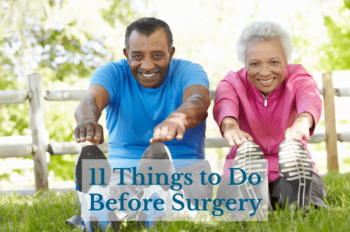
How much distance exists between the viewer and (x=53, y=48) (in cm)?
953

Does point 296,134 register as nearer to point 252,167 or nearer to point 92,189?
point 252,167

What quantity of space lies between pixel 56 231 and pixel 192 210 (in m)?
0.79

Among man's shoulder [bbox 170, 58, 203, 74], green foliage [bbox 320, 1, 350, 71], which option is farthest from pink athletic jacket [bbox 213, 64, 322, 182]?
green foliage [bbox 320, 1, 350, 71]

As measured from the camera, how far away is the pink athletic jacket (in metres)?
2.33

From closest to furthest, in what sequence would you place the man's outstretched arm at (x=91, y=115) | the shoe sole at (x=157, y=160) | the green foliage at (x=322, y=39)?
the shoe sole at (x=157, y=160) → the man's outstretched arm at (x=91, y=115) → the green foliage at (x=322, y=39)

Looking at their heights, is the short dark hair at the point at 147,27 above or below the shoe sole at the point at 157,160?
above

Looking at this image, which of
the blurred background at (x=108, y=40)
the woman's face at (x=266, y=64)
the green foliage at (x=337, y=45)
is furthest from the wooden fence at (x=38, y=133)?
the green foliage at (x=337, y=45)

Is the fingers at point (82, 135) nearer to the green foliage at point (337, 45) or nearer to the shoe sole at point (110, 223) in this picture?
the shoe sole at point (110, 223)

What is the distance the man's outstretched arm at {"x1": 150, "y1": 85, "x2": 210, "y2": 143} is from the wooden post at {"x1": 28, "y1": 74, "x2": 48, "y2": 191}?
87.0 inches

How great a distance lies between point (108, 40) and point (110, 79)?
621 centimetres

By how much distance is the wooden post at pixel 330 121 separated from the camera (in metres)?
4.49

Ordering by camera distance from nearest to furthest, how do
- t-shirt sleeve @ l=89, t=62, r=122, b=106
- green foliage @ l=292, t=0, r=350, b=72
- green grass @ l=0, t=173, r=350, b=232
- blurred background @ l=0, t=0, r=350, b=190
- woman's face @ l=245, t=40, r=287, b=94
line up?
green grass @ l=0, t=173, r=350, b=232, woman's face @ l=245, t=40, r=287, b=94, t-shirt sleeve @ l=89, t=62, r=122, b=106, blurred background @ l=0, t=0, r=350, b=190, green foliage @ l=292, t=0, r=350, b=72

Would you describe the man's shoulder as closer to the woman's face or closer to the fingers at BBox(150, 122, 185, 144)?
the woman's face

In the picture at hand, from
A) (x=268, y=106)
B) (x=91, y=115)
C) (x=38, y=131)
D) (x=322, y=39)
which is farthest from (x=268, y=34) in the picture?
(x=322, y=39)
